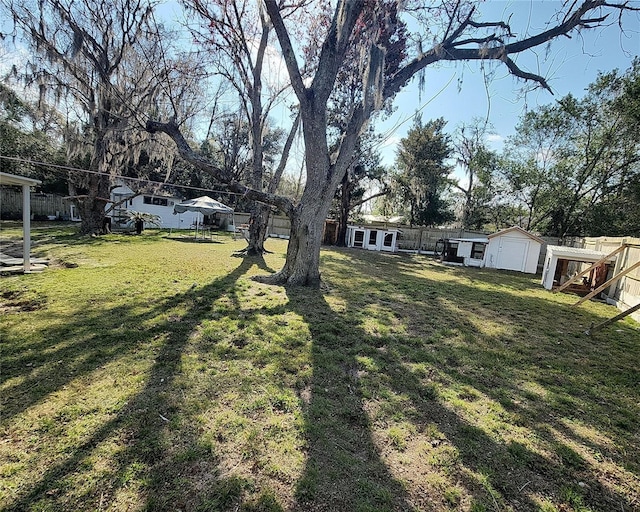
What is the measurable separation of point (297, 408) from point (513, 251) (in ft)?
42.8

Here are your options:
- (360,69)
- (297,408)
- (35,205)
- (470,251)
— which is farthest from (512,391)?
(35,205)

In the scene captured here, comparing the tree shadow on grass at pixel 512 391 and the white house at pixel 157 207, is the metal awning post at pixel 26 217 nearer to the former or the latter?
the tree shadow on grass at pixel 512 391

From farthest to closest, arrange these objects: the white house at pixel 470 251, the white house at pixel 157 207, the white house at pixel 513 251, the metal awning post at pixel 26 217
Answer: the white house at pixel 157 207 < the white house at pixel 470 251 < the white house at pixel 513 251 < the metal awning post at pixel 26 217

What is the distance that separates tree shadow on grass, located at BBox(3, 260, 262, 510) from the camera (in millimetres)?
1443

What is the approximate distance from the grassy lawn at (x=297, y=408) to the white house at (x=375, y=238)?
12.7 metres

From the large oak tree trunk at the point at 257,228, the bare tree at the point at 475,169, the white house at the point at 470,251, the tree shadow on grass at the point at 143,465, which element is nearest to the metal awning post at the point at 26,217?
the tree shadow on grass at the point at 143,465

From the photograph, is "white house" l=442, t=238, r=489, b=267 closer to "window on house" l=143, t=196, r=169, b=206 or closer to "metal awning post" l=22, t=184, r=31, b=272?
"metal awning post" l=22, t=184, r=31, b=272

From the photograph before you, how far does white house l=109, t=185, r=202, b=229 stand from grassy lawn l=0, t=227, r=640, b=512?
14921 mm

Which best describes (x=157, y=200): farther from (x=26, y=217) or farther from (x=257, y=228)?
(x=26, y=217)

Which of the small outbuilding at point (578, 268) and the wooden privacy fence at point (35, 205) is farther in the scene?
the wooden privacy fence at point (35, 205)

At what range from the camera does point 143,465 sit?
165cm

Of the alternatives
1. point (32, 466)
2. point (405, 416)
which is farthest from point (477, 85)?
point (32, 466)

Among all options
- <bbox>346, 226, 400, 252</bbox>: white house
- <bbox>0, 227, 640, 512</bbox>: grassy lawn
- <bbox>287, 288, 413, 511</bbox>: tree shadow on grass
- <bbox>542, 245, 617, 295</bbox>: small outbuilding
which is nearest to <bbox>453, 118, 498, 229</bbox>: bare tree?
<bbox>346, 226, 400, 252</bbox>: white house

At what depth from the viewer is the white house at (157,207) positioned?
678 inches
